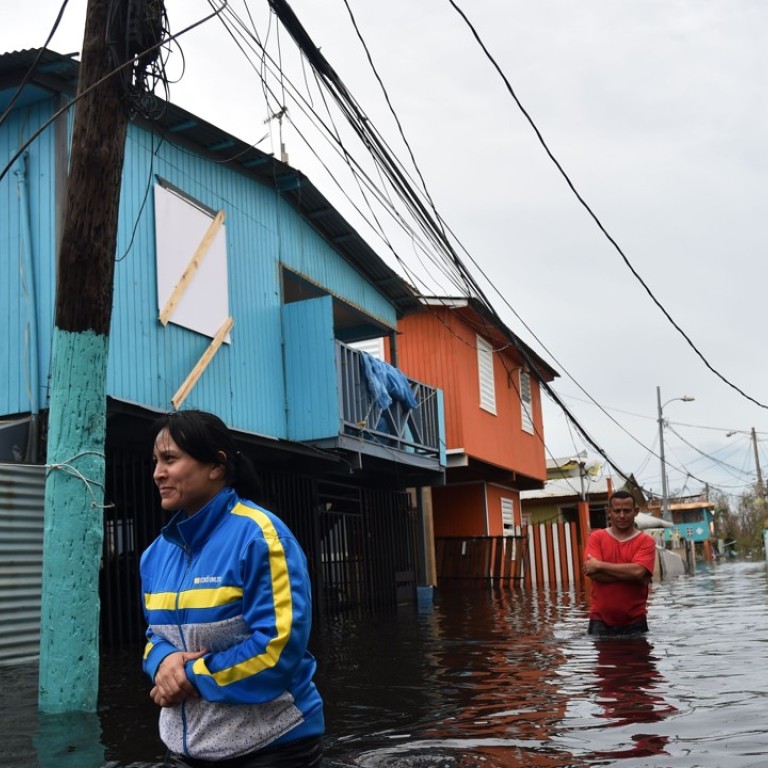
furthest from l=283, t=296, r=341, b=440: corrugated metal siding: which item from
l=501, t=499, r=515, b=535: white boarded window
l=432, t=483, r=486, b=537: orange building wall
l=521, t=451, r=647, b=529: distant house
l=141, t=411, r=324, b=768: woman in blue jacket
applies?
l=521, t=451, r=647, b=529: distant house

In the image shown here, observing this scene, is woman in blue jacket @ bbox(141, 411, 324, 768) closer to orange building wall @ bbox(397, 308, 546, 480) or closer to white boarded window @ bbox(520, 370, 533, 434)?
orange building wall @ bbox(397, 308, 546, 480)

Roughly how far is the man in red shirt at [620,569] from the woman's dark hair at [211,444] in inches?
228

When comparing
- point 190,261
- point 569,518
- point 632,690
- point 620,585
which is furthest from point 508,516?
point 632,690

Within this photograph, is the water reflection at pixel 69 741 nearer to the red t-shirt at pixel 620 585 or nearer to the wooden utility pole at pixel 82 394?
the wooden utility pole at pixel 82 394

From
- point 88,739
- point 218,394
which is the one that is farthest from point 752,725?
point 218,394

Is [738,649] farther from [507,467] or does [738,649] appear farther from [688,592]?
[507,467]

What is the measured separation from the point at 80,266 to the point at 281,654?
14.5 ft

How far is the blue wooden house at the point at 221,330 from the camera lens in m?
11.0

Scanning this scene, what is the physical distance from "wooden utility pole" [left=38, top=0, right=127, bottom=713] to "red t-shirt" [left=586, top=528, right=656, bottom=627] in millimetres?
4205

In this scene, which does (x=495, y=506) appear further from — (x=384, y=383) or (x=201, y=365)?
(x=201, y=365)

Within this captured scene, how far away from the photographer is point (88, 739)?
6059 millimetres

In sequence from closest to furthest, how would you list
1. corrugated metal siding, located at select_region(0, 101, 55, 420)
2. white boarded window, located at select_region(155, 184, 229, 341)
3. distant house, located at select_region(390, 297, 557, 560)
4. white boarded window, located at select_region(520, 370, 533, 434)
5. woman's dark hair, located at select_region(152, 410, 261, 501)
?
woman's dark hair, located at select_region(152, 410, 261, 501) < corrugated metal siding, located at select_region(0, 101, 55, 420) < white boarded window, located at select_region(155, 184, 229, 341) < distant house, located at select_region(390, 297, 557, 560) < white boarded window, located at select_region(520, 370, 533, 434)

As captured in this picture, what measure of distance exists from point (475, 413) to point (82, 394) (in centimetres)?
1757

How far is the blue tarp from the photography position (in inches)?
625
